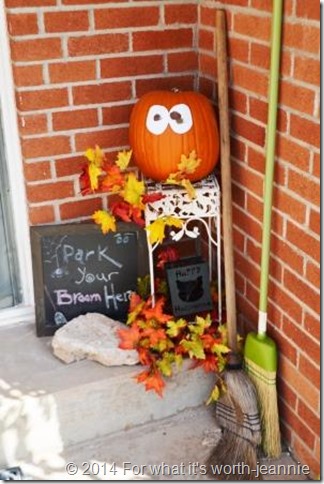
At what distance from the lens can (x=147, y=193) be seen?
7.33ft

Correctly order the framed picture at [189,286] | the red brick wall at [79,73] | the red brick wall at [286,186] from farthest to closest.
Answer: the framed picture at [189,286], the red brick wall at [79,73], the red brick wall at [286,186]

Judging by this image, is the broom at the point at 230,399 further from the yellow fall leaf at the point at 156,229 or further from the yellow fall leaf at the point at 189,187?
the yellow fall leaf at the point at 156,229

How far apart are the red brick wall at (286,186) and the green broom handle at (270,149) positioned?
0.09 feet

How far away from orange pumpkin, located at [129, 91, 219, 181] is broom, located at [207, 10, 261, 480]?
50 millimetres

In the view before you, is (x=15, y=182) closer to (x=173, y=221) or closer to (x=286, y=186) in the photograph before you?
(x=173, y=221)

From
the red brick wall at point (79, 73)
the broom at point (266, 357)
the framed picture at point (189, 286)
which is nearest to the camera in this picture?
the broom at point (266, 357)

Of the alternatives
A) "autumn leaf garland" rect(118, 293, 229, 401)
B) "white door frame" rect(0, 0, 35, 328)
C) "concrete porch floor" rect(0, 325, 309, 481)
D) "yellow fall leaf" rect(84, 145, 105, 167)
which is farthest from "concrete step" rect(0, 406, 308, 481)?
"yellow fall leaf" rect(84, 145, 105, 167)

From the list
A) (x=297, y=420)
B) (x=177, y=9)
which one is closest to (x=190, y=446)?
(x=297, y=420)

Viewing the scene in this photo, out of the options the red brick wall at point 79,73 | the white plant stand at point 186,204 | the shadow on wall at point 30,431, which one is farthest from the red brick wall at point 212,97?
the shadow on wall at point 30,431

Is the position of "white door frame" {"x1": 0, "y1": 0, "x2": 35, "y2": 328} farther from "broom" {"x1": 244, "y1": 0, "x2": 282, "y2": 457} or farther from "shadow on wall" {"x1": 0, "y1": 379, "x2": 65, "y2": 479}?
"broom" {"x1": 244, "y1": 0, "x2": 282, "y2": 457}

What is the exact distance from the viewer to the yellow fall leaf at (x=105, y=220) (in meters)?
2.33

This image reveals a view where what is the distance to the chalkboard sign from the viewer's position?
7.98 ft

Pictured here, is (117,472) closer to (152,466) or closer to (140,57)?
(152,466)

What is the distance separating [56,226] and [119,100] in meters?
0.50
